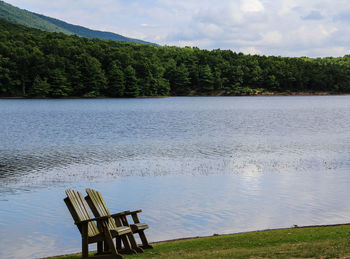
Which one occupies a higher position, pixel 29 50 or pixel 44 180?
pixel 29 50

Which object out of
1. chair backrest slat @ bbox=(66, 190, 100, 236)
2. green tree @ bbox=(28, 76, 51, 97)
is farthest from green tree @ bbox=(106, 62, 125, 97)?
chair backrest slat @ bbox=(66, 190, 100, 236)

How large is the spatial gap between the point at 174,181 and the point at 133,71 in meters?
112

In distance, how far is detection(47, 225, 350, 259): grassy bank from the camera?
9062 millimetres

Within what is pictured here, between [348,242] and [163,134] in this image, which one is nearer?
[348,242]

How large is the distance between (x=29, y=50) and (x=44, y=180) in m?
113

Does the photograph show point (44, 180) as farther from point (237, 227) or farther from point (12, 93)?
point (12, 93)

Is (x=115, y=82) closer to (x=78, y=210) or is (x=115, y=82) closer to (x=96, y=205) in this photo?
(x=96, y=205)

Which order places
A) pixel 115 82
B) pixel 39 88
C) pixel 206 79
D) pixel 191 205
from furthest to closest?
1. pixel 206 79
2. pixel 115 82
3. pixel 39 88
4. pixel 191 205

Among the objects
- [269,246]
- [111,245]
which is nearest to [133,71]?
[269,246]

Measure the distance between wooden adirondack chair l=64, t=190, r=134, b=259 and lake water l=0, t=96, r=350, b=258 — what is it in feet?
10.0

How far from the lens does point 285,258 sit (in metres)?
8.62

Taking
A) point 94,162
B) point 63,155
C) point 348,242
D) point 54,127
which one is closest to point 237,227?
point 348,242

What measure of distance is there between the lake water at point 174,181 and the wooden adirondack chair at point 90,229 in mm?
3055

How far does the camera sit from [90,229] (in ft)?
32.1
